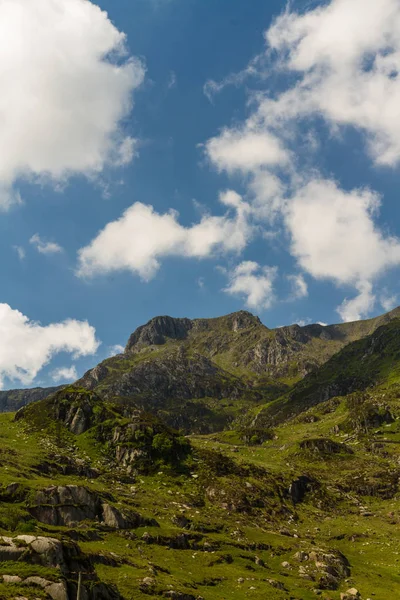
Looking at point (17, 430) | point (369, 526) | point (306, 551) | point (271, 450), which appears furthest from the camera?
point (271, 450)

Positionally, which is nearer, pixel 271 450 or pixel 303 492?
pixel 303 492

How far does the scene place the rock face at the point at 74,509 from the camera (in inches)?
2053

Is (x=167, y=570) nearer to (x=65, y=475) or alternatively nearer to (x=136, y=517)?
(x=136, y=517)

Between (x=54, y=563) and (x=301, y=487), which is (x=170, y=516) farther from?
(x=301, y=487)

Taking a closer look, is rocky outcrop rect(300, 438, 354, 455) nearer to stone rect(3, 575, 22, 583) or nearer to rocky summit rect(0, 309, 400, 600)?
rocky summit rect(0, 309, 400, 600)

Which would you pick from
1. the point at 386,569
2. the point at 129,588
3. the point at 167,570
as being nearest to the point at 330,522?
the point at 386,569

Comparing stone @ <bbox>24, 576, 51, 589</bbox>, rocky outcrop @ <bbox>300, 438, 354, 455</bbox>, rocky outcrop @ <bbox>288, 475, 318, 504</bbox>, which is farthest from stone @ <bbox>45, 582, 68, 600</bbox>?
rocky outcrop @ <bbox>300, 438, 354, 455</bbox>

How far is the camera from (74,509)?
180 ft

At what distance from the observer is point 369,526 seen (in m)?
95.2

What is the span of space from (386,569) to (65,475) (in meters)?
57.4

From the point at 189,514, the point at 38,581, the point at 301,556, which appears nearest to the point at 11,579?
the point at 38,581

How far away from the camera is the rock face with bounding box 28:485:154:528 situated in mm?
52156

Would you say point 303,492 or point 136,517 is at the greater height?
point 136,517

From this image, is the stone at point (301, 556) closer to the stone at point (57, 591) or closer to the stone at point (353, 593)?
the stone at point (353, 593)
